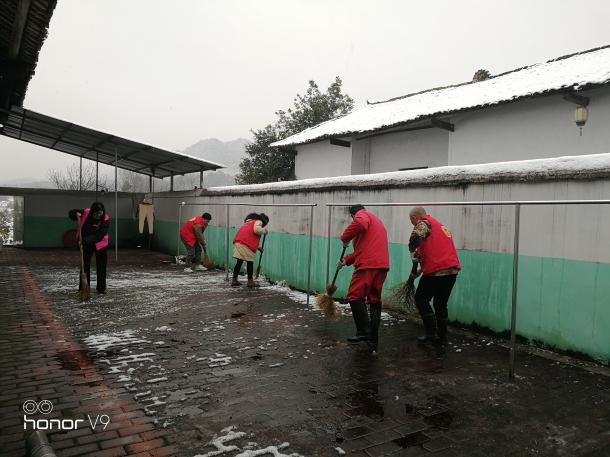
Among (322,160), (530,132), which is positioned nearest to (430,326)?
(530,132)

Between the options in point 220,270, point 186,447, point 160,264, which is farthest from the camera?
point 160,264

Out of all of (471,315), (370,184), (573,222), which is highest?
(370,184)

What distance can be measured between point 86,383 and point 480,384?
144 inches

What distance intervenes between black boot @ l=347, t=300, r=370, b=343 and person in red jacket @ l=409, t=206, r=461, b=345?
0.68 meters

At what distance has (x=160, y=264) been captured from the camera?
13648mm

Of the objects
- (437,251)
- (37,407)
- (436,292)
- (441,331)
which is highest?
(437,251)

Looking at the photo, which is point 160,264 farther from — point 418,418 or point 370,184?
point 418,418

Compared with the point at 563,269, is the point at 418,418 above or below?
below

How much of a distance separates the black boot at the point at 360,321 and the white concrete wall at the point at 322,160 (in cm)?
1070

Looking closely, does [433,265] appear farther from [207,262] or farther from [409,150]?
[409,150]

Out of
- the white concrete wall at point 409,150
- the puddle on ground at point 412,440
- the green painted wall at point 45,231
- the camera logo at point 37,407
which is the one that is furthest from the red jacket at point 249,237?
the green painted wall at point 45,231

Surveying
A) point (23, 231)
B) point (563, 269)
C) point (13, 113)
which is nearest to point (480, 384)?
point (563, 269)

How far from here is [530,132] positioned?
10.9 m

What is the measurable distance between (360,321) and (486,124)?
27.4ft
